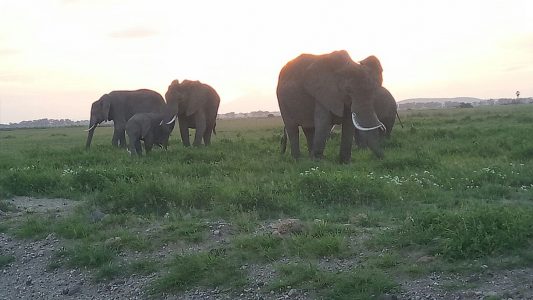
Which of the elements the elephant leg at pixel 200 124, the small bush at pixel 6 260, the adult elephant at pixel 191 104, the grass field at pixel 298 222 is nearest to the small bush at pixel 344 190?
the grass field at pixel 298 222

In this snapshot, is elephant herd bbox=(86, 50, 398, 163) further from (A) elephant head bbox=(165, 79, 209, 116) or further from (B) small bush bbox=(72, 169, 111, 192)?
(B) small bush bbox=(72, 169, 111, 192)

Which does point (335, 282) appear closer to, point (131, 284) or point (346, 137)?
point (131, 284)

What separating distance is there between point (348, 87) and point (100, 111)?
480 inches

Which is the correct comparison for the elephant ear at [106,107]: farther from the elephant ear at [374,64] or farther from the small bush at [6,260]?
the small bush at [6,260]

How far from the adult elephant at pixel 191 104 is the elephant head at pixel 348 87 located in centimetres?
603

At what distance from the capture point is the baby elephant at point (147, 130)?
697 inches

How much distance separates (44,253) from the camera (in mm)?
7773

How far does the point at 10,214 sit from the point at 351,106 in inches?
284

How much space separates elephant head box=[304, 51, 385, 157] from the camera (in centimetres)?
1301

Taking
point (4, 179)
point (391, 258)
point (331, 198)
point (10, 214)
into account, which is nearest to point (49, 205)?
point (10, 214)

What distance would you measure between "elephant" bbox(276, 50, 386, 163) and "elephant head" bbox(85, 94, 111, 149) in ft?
29.7

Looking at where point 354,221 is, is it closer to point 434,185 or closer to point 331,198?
point 331,198

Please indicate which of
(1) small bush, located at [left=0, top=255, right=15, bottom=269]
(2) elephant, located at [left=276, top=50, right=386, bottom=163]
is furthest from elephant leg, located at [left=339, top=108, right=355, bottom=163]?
(1) small bush, located at [left=0, top=255, right=15, bottom=269]

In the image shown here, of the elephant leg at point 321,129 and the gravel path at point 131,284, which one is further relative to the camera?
the elephant leg at point 321,129
